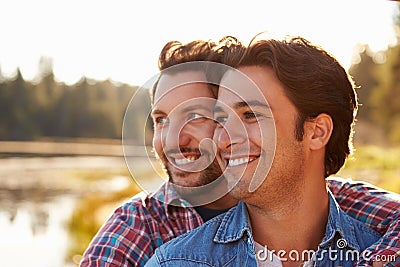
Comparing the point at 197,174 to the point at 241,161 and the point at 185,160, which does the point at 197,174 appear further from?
the point at 241,161

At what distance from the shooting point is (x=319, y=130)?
5.47 ft

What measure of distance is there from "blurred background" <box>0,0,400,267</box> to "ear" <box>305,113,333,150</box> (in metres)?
4.75

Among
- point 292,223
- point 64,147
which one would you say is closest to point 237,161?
point 292,223

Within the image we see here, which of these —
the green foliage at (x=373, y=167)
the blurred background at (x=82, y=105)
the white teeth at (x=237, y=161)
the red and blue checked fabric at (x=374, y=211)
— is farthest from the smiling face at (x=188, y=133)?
the green foliage at (x=373, y=167)

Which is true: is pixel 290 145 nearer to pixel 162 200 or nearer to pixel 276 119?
pixel 276 119

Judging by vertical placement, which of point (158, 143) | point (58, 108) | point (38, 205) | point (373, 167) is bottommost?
point (158, 143)

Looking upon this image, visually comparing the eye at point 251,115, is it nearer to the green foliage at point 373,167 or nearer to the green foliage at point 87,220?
the green foliage at point 87,220

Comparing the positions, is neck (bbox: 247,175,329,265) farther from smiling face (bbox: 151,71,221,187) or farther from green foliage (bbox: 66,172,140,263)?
green foliage (bbox: 66,172,140,263)

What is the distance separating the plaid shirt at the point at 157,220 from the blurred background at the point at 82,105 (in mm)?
4680

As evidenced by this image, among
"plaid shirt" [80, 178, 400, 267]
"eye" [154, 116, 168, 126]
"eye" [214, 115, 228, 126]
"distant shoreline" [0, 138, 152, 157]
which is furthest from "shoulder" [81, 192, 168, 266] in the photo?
"distant shoreline" [0, 138, 152, 157]

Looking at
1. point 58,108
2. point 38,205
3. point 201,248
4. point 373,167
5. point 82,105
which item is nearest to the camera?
point 201,248

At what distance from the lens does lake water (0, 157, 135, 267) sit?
7969mm

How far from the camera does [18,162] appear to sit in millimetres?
17906

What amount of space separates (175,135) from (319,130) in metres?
0.37
